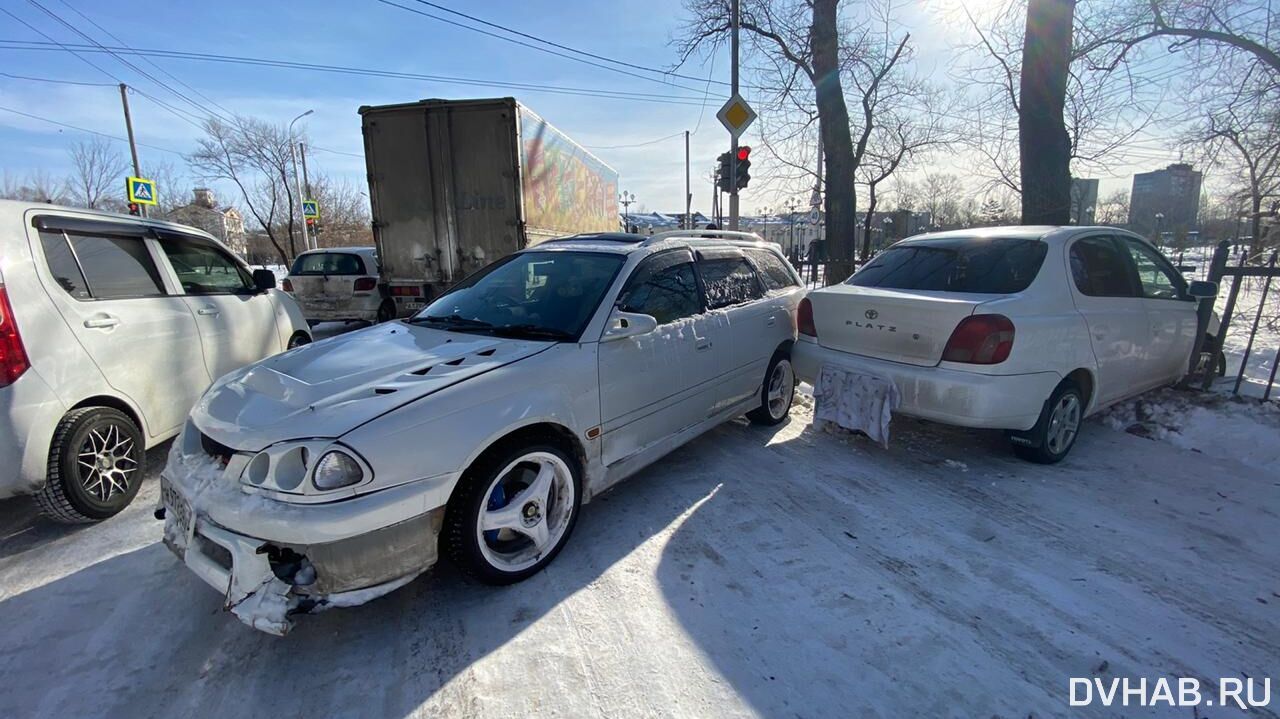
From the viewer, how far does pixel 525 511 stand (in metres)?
2.80

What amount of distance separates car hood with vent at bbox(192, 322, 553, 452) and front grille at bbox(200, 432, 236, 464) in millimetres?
44

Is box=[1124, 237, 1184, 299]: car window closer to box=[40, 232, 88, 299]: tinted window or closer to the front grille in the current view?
the front grille

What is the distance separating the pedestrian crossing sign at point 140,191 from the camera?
545 inches

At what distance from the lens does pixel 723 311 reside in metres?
4.26

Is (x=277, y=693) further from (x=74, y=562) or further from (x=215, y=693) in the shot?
(x=74, y=562)

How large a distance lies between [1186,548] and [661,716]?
3.04 m

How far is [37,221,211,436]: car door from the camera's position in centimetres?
338


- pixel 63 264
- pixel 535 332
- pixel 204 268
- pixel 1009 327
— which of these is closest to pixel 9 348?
pixel 63 264

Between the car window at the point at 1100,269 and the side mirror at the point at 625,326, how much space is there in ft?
10.4

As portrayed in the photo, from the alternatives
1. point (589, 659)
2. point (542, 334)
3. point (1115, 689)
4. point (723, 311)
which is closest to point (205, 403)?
point (542, 334)

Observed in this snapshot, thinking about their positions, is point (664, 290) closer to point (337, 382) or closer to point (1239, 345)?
point (337, 382)

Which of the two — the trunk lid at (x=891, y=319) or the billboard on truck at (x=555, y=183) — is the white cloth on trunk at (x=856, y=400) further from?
the billboard on truck at (x=555, y=183)

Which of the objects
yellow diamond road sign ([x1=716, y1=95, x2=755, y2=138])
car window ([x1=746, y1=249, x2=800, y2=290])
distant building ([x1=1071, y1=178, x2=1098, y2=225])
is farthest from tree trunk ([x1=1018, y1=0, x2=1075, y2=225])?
car window ([x1=746, y1=249, x2=800, y2=290])

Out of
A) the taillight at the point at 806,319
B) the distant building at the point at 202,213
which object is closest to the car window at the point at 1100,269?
the taillight at the point at 806,319
